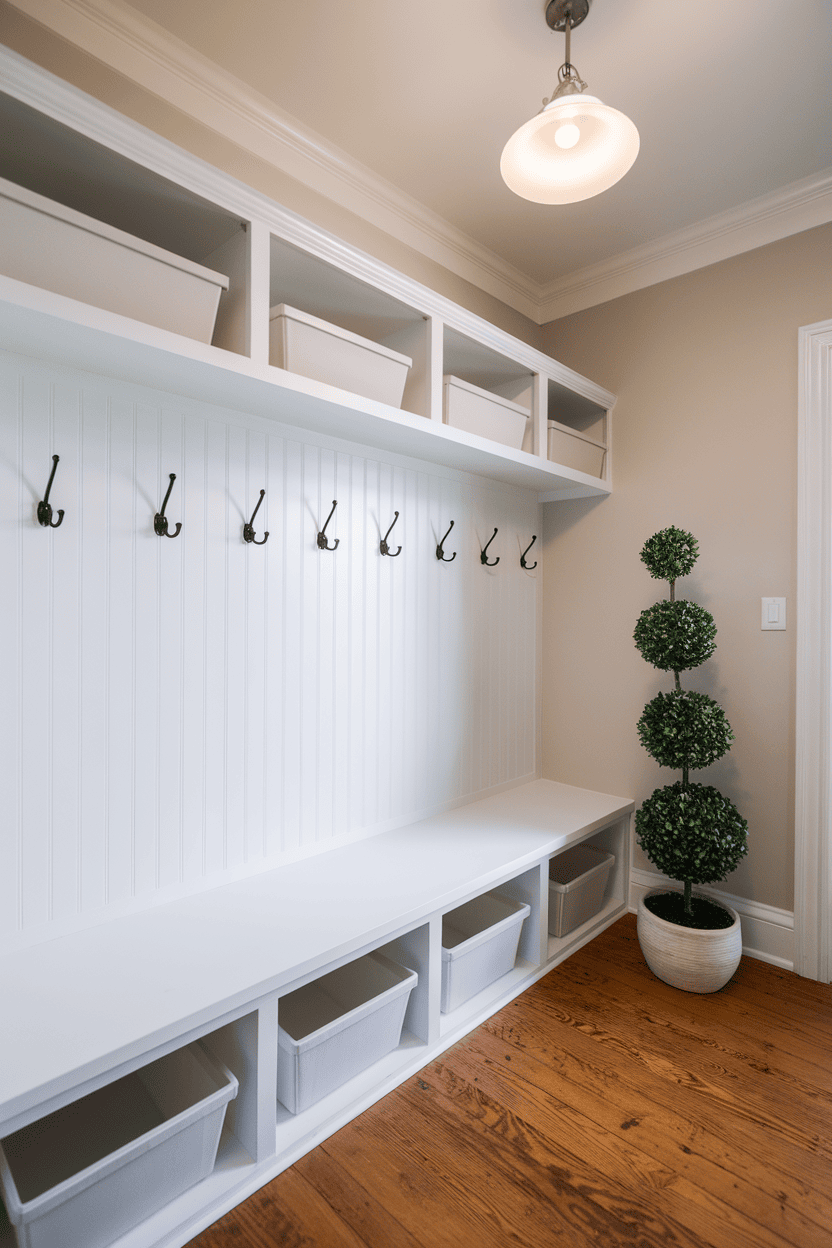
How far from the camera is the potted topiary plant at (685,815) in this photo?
2.01 m

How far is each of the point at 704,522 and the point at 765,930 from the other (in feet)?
4.67

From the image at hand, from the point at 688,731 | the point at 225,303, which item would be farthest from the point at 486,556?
the point at 225,303

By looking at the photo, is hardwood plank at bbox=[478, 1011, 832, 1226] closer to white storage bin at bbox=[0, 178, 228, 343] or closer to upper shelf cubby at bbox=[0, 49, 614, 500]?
upper shelf cubby at bbox=[0, 49, 614, 500]

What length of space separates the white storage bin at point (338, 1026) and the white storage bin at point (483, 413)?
1.53 metres

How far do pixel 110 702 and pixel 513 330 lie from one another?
7.14 ft

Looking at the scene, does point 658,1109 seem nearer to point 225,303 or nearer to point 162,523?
point 162,523

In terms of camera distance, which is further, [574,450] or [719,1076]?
[574,450]

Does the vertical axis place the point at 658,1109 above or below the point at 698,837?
below

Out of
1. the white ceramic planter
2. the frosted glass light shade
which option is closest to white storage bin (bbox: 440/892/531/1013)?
the white ceramic planter

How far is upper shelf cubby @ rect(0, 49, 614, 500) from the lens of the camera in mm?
1183

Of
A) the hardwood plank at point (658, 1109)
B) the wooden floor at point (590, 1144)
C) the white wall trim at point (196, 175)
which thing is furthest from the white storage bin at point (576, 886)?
the white wall trim at point (196, 175)

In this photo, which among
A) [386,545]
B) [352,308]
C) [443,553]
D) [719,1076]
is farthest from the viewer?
[443,553]

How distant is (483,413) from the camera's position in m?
2.04

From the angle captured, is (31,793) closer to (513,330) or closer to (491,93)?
(491,93)
